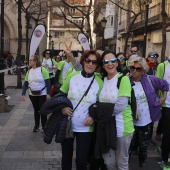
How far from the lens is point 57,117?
3678 millimetres

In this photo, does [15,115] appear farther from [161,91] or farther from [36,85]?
[161,91]

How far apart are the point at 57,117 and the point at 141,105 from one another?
1.22m

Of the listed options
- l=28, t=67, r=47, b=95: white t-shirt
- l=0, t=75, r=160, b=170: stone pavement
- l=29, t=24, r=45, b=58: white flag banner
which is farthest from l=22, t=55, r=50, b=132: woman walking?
l=29, t=24, r=45, b=58: white flag banner

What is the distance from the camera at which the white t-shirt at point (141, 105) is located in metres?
4.16

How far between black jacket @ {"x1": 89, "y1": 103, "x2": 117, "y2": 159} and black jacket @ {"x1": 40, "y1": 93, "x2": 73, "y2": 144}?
1.10ft

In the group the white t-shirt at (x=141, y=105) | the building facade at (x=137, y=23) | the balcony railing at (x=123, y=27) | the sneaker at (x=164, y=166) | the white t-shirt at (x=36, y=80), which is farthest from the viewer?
the balcony railing at (x=123, y=27)

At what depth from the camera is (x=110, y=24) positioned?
4100cm

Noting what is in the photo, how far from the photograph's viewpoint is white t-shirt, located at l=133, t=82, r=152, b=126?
13.6ft

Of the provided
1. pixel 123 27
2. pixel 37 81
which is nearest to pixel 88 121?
pixel 37 81

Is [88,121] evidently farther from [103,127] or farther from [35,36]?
[35,36]

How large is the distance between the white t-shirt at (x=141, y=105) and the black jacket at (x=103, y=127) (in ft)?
2.70

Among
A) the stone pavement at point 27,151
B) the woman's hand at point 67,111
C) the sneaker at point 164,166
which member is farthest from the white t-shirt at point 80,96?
the sneaker at point 164,166

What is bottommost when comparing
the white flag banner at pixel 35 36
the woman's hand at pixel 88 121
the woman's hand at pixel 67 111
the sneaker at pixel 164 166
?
the sneaker at pixel 164 166

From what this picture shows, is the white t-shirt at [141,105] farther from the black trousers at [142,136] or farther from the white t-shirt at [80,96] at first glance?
the white t-shirt at [80,96]
